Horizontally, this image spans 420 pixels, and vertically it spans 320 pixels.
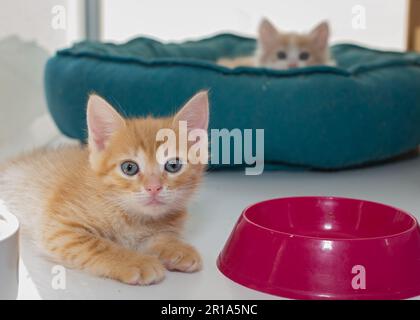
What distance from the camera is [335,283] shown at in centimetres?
103

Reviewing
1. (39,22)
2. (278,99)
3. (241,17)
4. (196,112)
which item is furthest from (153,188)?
(241,17)

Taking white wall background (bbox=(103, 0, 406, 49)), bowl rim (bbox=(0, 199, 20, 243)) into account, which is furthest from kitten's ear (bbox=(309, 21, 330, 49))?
bowl rim (bbox=(0, 199, 20, 243))

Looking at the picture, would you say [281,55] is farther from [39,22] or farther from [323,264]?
[323,264]

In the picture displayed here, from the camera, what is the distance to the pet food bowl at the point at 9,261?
0.90 m

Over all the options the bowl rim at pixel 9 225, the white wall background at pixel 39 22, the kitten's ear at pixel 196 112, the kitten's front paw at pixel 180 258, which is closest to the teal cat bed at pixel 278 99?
the white wall background at pixel 39 22

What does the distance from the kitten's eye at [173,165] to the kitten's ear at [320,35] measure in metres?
1.64

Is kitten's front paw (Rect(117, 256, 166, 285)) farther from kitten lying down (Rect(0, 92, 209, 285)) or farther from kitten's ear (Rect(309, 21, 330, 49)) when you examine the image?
kitten's ear (Rect(309, 21, 330, 49))

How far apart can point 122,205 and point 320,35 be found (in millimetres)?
1689

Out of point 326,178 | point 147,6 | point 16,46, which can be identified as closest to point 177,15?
point 147,6

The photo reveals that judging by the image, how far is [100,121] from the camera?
3.96 feet

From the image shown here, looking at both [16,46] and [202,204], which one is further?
[16,46]

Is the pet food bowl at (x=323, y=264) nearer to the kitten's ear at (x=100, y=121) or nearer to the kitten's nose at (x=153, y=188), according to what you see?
the kitten's nose at (x=153, y=188)

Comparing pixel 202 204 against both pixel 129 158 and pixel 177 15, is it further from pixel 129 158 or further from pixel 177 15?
pixel 177 15
